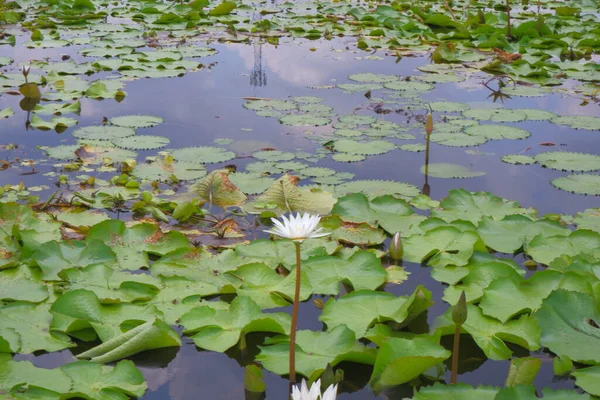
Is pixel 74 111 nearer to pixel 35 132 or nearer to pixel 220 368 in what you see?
pixel 35 132

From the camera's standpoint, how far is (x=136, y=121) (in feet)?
13.1

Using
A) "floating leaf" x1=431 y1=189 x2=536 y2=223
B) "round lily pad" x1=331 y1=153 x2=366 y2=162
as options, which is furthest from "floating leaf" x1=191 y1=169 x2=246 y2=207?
"floating leaf" x1=431 y1=189 x2=536 y2=223

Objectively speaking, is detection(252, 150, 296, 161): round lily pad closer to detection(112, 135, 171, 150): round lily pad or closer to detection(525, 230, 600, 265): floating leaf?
detection(112, 135, 171, 150): round lily pad

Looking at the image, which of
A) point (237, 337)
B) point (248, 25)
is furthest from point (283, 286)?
point (248, 25)

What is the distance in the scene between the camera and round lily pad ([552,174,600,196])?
3.10m

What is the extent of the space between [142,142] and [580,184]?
219 centimetres

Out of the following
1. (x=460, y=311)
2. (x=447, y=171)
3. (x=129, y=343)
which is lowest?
(x=447, y=171)

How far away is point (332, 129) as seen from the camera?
3.96 m

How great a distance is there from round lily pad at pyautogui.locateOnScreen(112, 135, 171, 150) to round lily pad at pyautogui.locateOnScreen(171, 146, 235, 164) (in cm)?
15

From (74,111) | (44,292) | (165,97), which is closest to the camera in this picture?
(44,292)

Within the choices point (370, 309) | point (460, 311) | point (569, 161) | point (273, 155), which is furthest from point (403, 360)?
point (569, 161)

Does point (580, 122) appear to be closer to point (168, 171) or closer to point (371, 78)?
point (371, 78)

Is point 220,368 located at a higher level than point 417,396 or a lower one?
lower

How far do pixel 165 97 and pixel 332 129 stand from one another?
130 centimetres
